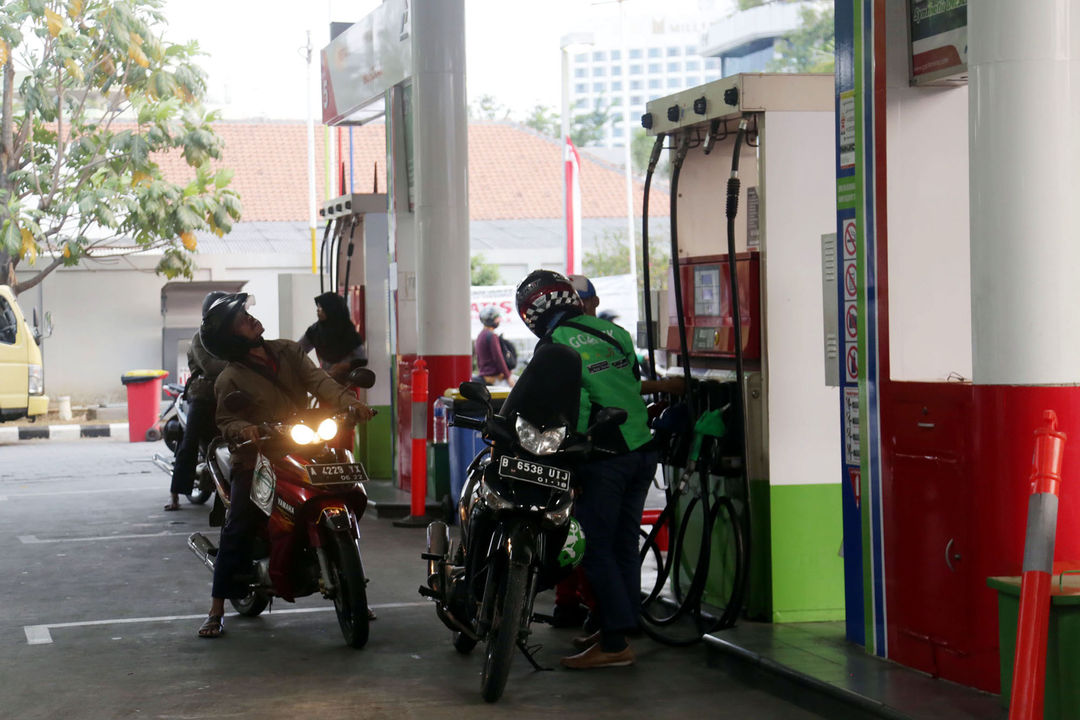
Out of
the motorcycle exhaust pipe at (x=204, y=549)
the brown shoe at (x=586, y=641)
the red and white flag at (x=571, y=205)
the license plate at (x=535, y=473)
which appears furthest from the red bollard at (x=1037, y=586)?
the red and white flag at (x=571, y=205)

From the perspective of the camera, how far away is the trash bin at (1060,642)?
4.20 metres

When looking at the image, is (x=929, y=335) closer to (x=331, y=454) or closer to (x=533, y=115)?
(x=331, y=454)

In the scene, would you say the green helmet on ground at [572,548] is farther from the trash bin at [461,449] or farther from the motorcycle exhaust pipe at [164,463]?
the motorcycle exhaust pipe at [164,463]

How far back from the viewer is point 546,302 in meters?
6.11

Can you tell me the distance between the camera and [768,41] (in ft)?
192

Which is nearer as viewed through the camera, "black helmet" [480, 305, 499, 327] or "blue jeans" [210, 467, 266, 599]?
"blue jeans" [210, 467, 266, 599]

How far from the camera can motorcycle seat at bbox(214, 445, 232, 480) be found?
707 centimetres

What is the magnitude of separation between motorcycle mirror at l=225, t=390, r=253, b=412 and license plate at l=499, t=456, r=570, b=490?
141 centimetres

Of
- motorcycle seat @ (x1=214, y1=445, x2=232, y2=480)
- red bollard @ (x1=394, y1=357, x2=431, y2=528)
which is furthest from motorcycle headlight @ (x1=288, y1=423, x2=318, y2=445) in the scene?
red bollard @ (x1=394, y1=357, x2=431, y2=528)

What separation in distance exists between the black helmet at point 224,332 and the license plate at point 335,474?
0.77 metres

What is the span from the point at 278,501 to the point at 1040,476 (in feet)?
12.0

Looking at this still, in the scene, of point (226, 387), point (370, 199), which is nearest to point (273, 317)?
point (370, 199)

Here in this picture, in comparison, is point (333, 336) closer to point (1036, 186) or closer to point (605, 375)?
point (605, 375)

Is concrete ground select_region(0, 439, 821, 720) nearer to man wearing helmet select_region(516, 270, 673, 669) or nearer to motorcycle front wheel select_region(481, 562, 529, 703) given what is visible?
motorcycle front wheel select_region(481, 562, 529, 703)
